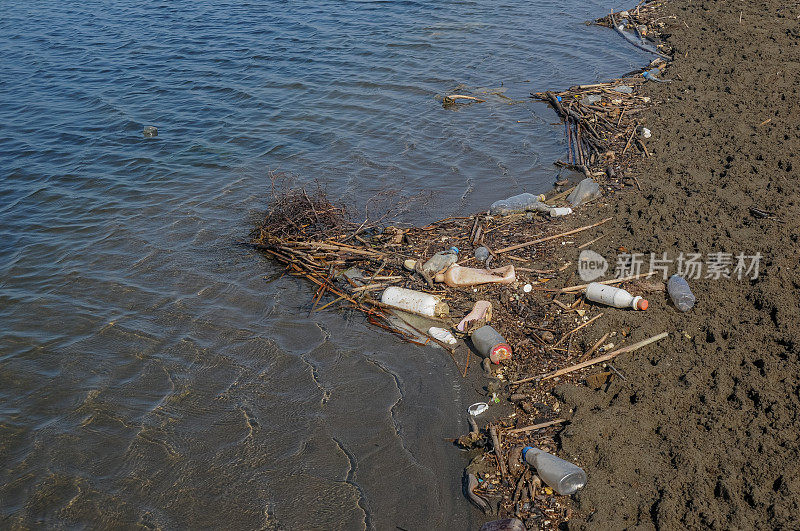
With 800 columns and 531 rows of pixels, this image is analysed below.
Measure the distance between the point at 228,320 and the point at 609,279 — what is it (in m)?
4.13

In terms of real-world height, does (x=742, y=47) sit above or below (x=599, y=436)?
above

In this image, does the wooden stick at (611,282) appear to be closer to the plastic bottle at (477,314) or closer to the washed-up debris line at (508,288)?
the washed-up debris line at (508,288)

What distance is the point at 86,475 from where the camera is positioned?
15.7 feet

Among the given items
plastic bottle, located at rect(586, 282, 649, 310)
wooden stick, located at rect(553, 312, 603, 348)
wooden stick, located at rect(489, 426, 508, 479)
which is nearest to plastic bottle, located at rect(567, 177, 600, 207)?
plastic bottle, located at rect(586, 282, 649, 310)

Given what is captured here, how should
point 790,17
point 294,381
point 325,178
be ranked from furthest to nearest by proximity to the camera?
point 790,17
point 325,178
point 294,381

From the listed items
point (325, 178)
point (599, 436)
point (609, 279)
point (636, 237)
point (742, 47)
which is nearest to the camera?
point (599, 436)

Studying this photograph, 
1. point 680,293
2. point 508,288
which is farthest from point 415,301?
point 680,293

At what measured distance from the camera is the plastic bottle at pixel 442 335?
5.87 meters

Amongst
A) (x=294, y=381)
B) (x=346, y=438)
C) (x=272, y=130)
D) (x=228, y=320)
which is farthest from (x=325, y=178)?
(x=346, y=438)

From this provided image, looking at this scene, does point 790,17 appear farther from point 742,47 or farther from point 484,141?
point 484,141

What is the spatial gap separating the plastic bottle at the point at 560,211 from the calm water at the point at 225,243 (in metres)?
1.08

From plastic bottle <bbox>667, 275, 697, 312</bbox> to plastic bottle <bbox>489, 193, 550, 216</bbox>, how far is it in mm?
2286

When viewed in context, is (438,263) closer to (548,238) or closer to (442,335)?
(442,335)

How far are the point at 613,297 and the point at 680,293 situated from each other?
612mm
